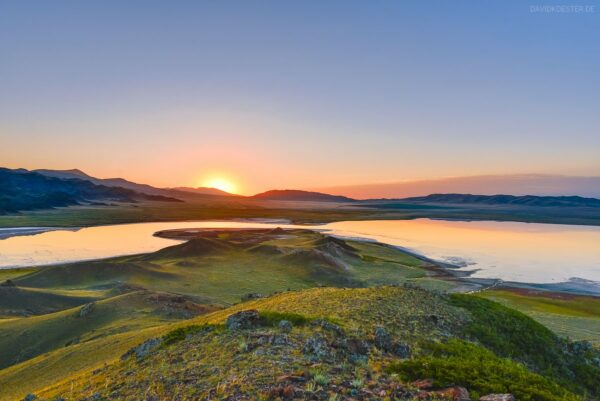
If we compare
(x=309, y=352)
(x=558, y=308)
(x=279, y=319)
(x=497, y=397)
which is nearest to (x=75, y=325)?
(x=279, y=319)

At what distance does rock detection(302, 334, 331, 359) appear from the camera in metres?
14.1

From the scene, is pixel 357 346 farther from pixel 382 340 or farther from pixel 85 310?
pixel 85 310

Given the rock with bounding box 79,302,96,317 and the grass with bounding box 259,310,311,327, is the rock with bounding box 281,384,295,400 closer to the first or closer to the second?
the grass with bounding box 259,310,311,327

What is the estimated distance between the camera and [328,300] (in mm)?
24594

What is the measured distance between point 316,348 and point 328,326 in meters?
3.01

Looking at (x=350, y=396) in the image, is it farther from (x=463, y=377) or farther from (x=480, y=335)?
(x=480, y=335)

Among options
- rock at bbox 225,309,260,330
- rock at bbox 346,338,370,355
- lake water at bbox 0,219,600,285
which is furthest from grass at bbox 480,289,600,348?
rock at bbox 225,309,260,330

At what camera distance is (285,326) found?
1742 cm

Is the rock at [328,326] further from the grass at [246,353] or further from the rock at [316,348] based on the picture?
the rock at [316,348]

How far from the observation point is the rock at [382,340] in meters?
15.8

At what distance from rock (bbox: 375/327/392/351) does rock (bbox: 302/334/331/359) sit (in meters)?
2.29

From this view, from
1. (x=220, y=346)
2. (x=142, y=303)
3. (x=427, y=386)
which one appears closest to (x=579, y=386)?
(x=427, y=386)

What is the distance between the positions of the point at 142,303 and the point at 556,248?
129 m

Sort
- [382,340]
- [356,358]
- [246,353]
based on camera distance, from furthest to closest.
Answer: [382,340] → [246,353] → [356,358]
